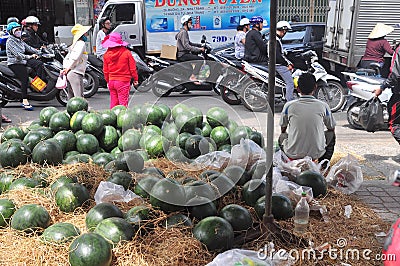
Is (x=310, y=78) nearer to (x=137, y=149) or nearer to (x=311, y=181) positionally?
(x=311, y=181)

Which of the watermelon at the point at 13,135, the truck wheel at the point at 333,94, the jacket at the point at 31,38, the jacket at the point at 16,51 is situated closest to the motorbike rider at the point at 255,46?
the truck wheel at the point at 333,94

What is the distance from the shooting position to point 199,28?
12.6 meters

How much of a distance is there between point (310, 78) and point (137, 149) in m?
1.99

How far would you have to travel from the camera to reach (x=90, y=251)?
109 inches

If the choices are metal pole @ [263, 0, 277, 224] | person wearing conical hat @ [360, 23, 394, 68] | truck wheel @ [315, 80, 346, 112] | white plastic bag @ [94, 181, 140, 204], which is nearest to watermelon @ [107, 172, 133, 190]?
white plastic bag @ [94, 181, 140, 204]

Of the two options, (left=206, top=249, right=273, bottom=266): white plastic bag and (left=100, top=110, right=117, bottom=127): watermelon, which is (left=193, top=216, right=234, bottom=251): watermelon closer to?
(left=206, top=249, right=273, bottom=266): white plastic bag

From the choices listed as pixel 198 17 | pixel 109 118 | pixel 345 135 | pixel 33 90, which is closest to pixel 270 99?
pixel 109 118

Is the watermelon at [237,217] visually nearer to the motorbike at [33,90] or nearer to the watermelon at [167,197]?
the watermelon at [167,197]

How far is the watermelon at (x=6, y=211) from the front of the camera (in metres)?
3.37

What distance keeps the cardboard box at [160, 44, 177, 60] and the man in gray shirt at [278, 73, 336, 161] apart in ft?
22.7

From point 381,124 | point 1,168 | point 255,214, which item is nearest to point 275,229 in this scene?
point 255,214

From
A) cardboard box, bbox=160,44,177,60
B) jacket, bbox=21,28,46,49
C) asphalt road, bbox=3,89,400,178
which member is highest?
jacket, bbox=21,28,46,49

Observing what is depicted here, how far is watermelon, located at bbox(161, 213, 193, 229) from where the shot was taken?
10.4 feet

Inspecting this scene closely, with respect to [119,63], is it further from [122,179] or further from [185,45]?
[185,45]
